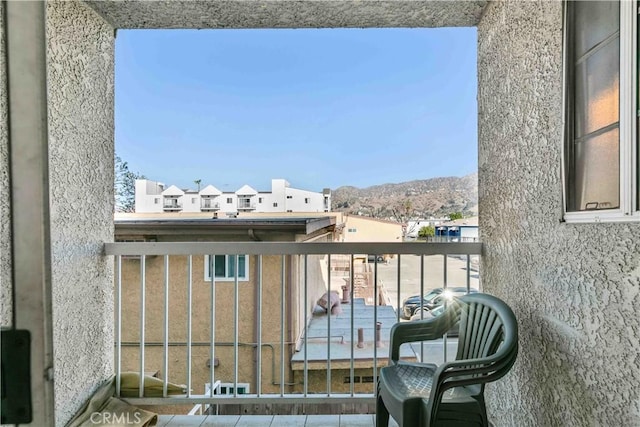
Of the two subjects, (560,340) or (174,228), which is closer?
(560,340)

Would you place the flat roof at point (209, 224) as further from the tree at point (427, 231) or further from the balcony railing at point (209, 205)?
the tree at point (427, 231)

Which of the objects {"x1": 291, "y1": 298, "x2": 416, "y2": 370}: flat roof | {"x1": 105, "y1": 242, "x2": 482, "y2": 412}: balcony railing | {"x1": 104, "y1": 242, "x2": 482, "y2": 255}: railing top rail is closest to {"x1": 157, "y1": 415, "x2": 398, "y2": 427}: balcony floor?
{"x1": 105, "y1": 242, "x2": 482, "y2": 412}: balcony railing

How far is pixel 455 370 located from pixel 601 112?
1.21 metres

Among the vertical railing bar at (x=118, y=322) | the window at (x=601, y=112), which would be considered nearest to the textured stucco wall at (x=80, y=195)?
the vertical railing bar at (x=118, y=322)

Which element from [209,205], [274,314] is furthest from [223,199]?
[274,314]

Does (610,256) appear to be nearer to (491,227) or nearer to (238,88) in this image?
(491,227)

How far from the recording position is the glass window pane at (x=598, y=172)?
4.06 ft

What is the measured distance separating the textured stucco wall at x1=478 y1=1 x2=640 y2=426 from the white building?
1.27 metres

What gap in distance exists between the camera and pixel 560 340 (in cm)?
144

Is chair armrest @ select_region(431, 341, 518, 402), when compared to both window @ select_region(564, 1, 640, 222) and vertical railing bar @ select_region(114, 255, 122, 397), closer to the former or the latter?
window @ select_region(564, 1, 640, 222)

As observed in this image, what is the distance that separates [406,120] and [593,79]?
1.38 meters

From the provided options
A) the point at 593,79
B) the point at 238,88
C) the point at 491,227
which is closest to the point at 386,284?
the point at 491,227

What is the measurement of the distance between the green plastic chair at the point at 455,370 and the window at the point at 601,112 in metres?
0.62

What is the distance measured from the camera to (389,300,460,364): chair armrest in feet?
6.15
